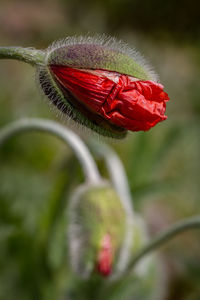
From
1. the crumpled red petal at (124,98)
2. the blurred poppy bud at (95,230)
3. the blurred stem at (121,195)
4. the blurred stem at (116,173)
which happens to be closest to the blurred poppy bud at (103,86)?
the crumpled red petal at (124,98)

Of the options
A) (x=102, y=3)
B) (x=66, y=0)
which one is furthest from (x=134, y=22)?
(x=66, y=0)

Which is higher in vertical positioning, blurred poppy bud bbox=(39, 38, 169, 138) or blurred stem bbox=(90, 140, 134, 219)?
blurred poppy bud bbox=(39, 38, 169, 138)

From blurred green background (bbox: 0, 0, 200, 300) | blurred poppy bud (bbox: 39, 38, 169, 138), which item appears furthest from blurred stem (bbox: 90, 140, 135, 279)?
blurred poppy bud (bbox: 39, 38, 169, 138)

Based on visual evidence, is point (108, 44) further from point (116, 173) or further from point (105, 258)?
point (116, 173)

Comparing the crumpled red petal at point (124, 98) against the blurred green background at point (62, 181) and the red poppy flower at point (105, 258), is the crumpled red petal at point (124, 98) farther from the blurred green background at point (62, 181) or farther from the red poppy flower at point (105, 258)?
the red poppy flower at point (105, 258)

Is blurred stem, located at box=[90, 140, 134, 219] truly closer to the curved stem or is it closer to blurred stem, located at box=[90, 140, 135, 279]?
blurred stem, located at box=[90, 140, 135, 279]

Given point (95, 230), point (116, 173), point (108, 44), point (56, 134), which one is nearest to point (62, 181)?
point (116, 173)

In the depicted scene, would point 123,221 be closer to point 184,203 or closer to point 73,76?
point 73,76

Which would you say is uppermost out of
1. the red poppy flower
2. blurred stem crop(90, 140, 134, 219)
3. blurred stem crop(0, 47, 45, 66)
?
blurred stem crop(0, 47, 45, 66)
